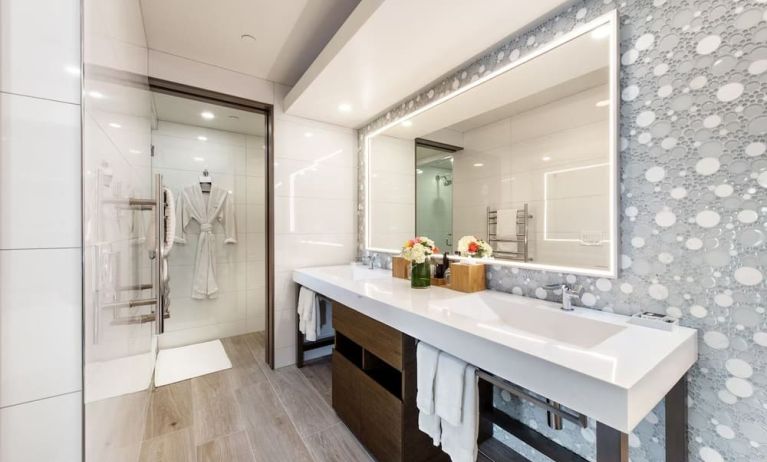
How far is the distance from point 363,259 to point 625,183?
2002 millimetres

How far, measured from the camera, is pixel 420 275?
5.68ft

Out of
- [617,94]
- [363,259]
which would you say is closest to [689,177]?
[617,94]

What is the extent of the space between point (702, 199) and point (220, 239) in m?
3.60

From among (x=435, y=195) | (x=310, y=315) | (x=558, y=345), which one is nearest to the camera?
(x=558, y=345)

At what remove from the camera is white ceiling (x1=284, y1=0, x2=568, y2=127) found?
128 centimetres

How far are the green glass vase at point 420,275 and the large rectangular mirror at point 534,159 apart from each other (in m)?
0.28

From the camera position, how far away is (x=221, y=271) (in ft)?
10.7

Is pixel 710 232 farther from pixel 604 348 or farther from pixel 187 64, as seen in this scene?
pixel 187 64

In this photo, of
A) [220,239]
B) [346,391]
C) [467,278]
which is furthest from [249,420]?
[220,239]

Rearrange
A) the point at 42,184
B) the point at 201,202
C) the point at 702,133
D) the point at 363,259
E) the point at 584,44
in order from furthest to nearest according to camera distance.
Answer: the point at 201,202
the point at 363,259
the point at 584,44
the point at 702,133
the point at 42,184

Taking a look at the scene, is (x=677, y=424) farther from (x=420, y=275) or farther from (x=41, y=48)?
(x=41, y=48)

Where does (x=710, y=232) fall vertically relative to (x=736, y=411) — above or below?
above

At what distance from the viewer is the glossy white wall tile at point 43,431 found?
521 mm

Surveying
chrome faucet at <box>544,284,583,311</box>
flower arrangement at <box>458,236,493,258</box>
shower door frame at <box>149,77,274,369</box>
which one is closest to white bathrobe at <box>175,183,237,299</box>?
shower door frame at <box>149,77,274,369</box>
